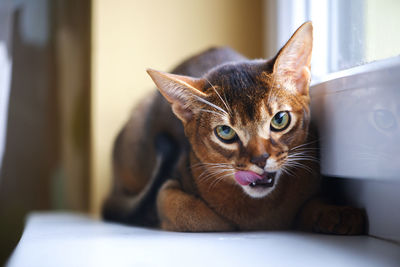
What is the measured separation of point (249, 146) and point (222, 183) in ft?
0.57

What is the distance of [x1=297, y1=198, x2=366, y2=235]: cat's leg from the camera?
963mm

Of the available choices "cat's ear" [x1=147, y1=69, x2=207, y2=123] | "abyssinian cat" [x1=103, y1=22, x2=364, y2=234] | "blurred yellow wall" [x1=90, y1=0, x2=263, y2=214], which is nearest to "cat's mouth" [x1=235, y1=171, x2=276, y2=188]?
"abyssinian cat" [x1=103, y1=22, x2=364, y2=234]

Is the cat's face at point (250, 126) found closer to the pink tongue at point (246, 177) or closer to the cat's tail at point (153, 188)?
the pink tongue at point (246, 177)

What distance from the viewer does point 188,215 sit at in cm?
108

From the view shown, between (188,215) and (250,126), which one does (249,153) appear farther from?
(188,215)

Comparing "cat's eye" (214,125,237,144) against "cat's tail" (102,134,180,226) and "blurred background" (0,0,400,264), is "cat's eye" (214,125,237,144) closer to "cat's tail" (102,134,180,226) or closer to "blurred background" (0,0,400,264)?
"cat's tail" (102,134,180,226)

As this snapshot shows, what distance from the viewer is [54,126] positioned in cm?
198

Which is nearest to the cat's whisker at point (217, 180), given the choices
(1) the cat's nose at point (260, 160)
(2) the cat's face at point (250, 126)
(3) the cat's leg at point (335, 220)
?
(2) the cat's face at point (250, 126)

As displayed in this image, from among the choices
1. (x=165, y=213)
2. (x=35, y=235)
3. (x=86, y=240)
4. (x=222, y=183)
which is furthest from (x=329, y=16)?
(x=35, y=235)

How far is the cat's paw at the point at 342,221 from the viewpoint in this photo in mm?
962

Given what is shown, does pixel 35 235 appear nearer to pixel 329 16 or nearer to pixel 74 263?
pixel 74 263

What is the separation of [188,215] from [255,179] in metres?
0.22

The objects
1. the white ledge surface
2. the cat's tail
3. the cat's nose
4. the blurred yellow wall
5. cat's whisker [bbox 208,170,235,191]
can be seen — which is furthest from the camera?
the blurred yellow wall

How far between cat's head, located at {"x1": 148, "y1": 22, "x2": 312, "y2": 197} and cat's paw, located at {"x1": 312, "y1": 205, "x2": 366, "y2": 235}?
149 millimetres
